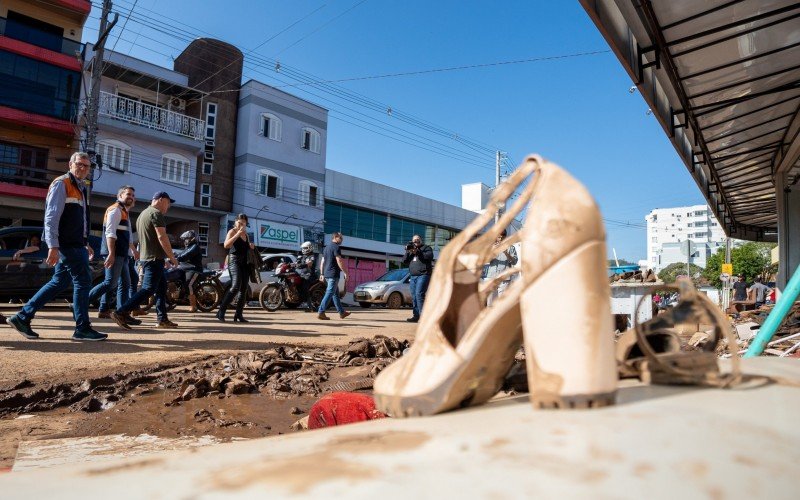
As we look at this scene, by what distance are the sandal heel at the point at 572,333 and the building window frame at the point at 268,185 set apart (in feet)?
85.1

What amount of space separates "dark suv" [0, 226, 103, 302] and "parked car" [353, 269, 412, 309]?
8940 millimetres

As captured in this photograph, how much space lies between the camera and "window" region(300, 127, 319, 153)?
2858 centimetres

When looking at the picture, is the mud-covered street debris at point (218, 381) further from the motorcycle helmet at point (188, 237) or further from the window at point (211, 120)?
the window at point (211, 120)

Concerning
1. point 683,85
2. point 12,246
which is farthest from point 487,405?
point 12,246

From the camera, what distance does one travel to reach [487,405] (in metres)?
1.16

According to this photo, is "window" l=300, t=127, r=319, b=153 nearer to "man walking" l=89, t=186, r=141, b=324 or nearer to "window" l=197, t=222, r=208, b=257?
"window" l=197, t=222, r=208, b=257

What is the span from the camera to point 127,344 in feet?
15.4

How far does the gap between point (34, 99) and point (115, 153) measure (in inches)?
132

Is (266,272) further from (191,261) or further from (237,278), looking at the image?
(237,278)

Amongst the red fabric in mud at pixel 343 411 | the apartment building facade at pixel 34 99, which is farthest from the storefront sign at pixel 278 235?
the red fabric in mud at pixel 343 411

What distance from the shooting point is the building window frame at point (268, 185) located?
25.7 meters

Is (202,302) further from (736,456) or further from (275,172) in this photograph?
(275,172)

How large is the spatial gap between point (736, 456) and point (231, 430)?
2459mm

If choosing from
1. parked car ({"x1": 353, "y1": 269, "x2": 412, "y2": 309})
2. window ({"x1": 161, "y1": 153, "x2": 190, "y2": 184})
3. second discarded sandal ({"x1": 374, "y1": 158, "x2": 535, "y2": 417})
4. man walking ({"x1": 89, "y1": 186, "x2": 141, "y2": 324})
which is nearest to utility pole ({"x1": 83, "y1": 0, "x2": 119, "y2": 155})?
window ({"x1": 161, "y1": 153, "x2": 190, "y2": 184})
